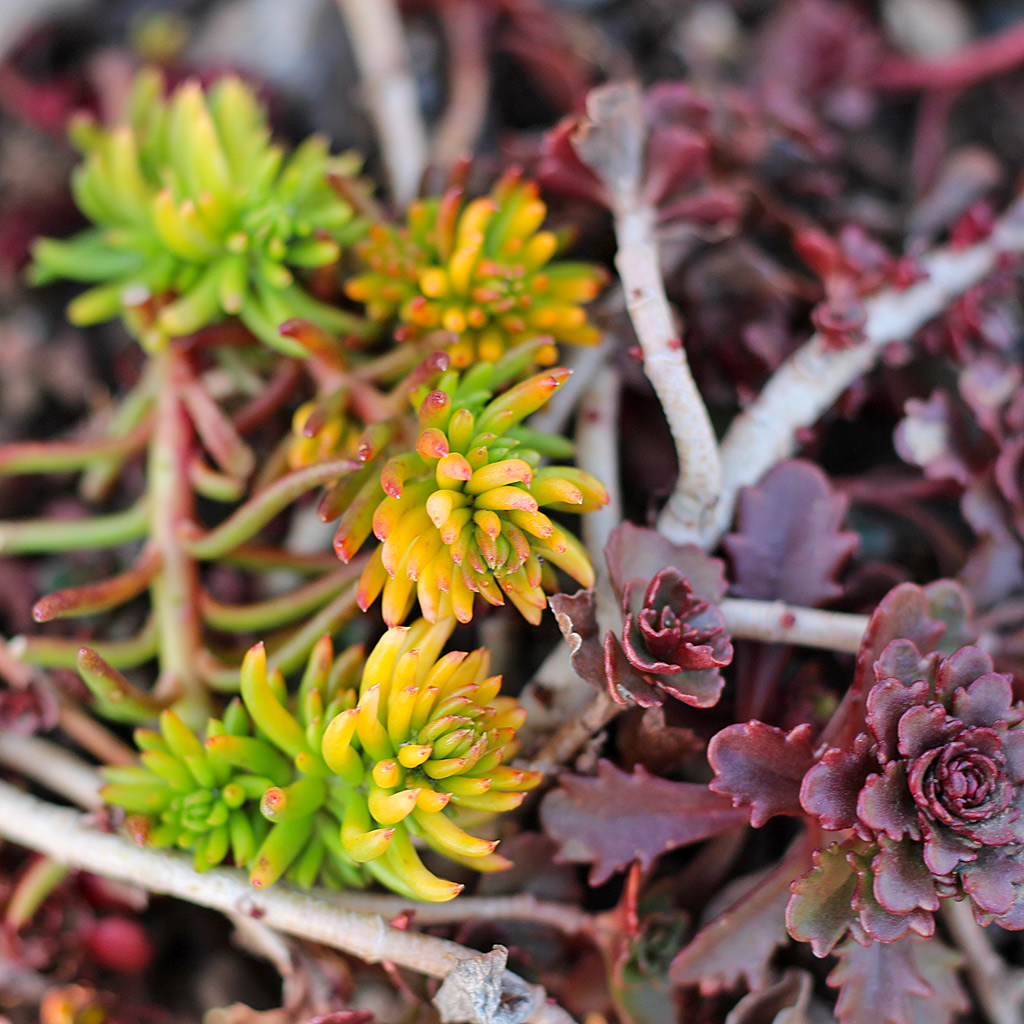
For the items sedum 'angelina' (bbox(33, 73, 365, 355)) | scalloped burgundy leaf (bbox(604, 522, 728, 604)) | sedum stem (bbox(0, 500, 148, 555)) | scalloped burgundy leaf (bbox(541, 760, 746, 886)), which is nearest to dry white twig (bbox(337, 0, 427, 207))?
sedum 'angelina' (bbox(33, 73, 365, 355))

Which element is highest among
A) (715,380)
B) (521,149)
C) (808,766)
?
(521,149)

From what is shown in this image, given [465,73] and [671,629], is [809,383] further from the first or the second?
[465,73]

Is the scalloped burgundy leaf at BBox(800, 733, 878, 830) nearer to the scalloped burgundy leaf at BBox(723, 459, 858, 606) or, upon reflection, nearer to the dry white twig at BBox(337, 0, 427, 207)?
the scalloped burgundy leaf at BBox(723, 459, 858, 606)

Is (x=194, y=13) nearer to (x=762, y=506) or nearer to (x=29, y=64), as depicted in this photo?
(x=29, y=64)

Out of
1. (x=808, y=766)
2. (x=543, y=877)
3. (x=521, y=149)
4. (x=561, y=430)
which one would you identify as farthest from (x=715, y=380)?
(x=543, y=877)

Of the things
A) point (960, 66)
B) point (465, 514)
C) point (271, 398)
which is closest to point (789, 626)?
point (465, 514)
